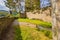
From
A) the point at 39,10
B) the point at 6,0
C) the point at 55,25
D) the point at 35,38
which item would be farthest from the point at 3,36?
the point at 6,0

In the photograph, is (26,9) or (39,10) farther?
(26,9)

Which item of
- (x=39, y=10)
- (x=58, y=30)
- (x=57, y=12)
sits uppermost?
(x=57, y=12)

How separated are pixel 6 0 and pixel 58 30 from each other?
393 inches

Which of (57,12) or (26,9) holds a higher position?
(57,12)

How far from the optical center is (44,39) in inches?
199

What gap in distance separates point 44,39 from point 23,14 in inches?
174

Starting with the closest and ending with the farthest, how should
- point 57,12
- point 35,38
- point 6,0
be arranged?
point 57,12, point 35,38, point 6,0

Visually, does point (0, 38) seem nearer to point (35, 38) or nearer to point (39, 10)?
point (35, 38)

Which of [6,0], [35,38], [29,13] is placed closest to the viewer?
[35,38]

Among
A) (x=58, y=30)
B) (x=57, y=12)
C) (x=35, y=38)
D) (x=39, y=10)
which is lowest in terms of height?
(x=35, y=38)

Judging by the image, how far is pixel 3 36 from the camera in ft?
16.9

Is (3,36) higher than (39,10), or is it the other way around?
(39,10)

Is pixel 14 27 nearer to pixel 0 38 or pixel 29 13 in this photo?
pixel 0 38

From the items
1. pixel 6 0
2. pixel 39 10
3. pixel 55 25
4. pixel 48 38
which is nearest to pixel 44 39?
pixel 48 38
